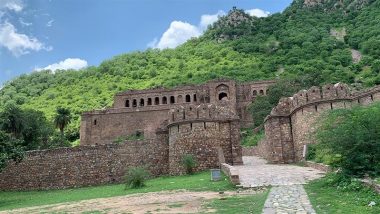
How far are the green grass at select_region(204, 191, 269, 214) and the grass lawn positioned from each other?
124cm

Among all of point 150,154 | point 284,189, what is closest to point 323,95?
point 150,154

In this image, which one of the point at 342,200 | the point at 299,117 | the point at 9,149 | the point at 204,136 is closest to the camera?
the point at 342,200

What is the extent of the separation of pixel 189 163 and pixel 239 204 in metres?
9.72

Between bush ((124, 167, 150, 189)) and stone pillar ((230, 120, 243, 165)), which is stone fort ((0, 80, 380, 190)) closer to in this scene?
stone pillar ((230, 120, 243, 165))

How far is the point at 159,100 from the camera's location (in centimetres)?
6362

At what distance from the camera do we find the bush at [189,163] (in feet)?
65.1

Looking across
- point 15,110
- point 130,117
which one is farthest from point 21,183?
point 130,117

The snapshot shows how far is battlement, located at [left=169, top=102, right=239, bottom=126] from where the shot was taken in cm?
2108

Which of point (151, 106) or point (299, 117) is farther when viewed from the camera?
point (151, 106)

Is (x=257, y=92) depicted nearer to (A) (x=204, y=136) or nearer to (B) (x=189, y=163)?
(A) (x=204, y=136)

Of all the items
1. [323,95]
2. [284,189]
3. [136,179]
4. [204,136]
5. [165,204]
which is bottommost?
[165,204]

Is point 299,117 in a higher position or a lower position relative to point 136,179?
higher

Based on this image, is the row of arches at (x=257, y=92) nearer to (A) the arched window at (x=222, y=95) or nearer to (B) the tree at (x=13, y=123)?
(A) the arched window at (x=222, y=95)

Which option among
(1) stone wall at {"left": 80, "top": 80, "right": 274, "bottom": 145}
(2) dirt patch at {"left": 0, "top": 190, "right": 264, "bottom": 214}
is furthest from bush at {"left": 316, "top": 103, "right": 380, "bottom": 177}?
(1) stone wall at {"left": 80, "top": 80, "right": 274, "bottom": 145}
